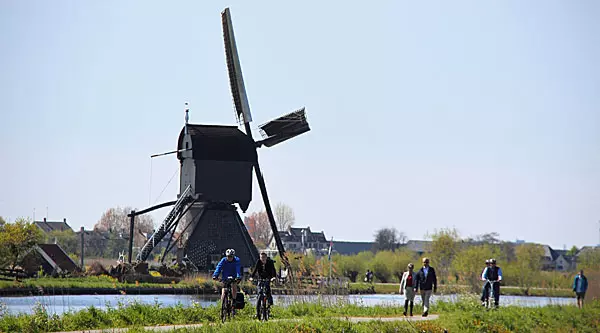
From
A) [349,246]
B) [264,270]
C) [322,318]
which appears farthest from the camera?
[349,246]

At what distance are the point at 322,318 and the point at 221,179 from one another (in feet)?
105

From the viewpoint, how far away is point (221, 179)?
53250 mm

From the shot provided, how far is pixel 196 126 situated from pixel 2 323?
35.3 m

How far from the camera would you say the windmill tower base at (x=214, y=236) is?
53.2 meters

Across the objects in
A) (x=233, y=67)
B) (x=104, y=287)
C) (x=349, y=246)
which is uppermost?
(x=233, y=67)

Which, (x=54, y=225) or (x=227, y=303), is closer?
(x=227, y=303)

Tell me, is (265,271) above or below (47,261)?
below

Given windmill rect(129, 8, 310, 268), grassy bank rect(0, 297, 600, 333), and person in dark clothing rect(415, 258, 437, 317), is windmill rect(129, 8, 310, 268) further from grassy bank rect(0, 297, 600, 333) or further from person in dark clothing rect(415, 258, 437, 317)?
person in dark clothing rect(415, 258, 437, 317)

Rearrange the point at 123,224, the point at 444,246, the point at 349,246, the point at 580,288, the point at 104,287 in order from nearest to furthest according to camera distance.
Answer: the point at 580,288, the point at 104,287, the point at 444,246, the point at 123,224, the point at 349,246

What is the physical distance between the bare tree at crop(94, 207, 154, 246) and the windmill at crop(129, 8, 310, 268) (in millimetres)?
43040

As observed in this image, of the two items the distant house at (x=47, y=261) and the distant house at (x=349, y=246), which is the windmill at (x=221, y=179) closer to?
the distant house at (x=47, y=261)

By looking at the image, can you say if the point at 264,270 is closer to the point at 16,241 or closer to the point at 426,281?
the point at 426,281

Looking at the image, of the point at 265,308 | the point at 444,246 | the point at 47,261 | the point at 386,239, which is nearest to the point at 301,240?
the point at 386,239

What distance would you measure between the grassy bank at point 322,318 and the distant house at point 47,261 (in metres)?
30.3
